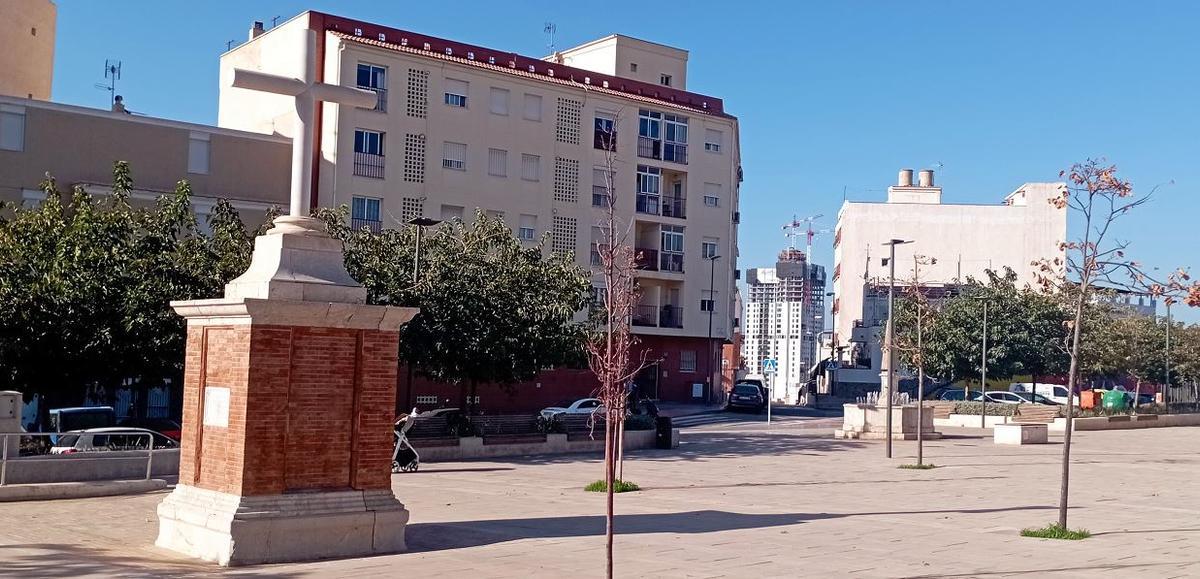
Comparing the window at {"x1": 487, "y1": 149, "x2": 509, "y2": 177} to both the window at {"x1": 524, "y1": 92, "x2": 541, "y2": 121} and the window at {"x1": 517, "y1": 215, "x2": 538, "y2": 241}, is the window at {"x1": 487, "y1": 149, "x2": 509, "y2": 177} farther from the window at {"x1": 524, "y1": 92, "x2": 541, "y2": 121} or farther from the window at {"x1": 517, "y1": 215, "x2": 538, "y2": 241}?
the window at {"x1": 517, "y1": 215, "x2": 538, "y2": 241}

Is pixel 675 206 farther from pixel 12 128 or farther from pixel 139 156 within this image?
pixel 12 128

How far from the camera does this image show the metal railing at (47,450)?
56.3ft

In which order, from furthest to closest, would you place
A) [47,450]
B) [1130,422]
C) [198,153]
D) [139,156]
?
1. [1130,422]
2. [198,153]
3. [139,156]
4. [47,450]

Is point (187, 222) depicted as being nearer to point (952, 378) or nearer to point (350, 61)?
point (350, 61)

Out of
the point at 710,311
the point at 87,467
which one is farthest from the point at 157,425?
the point at 710,311

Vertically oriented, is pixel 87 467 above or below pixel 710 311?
below

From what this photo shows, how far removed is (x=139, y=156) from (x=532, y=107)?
16.2 meters

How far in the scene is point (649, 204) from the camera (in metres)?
53.6

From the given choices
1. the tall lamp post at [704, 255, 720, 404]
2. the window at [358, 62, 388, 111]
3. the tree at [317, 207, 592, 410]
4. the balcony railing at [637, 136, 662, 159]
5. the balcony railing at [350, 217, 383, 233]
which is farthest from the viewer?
the tall lamp post at [704, 255, 720, 404]

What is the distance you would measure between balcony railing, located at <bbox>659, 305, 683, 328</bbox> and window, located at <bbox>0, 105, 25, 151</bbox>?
28.1 metres

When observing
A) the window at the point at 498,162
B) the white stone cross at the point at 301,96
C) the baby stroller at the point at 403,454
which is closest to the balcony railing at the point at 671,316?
the window at the point at 498,162

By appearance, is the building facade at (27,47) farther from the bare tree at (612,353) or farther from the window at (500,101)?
the bare tree at (612,353)

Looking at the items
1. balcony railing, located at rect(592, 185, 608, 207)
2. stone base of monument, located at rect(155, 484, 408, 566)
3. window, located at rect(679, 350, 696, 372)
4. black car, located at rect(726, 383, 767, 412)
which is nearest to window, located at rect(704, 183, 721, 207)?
balcony railing, located at rect(592, 185, 608, 207)

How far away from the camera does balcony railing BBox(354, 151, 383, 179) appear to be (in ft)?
143
